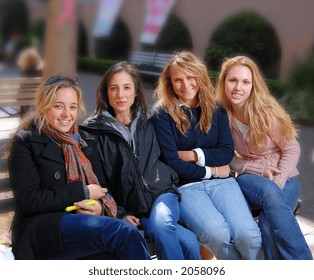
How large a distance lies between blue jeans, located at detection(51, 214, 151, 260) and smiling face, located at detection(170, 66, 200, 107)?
35.4 inches

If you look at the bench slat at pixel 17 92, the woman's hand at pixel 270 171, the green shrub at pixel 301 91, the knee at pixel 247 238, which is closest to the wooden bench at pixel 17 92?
the bench slat at pixel 17 92

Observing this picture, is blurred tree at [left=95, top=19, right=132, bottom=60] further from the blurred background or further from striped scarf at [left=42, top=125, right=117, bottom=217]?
striped scarf at [left=42, top=125, right=117, bottom=217]

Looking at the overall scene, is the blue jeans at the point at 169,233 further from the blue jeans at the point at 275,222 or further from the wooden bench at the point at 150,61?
the wooden bench at the point at 150,61

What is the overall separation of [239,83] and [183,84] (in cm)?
33

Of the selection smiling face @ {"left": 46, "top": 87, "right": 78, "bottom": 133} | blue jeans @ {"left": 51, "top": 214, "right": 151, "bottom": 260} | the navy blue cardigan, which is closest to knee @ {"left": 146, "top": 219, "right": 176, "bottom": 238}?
blue jeans @ {"left": 51, "top": 214, "right": 151, "bottom": 260}

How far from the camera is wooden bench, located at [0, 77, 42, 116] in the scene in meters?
3.80

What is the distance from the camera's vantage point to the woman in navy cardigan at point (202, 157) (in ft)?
7.93

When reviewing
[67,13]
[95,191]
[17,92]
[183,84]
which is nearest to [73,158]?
[95,191]

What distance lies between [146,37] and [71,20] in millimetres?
1411

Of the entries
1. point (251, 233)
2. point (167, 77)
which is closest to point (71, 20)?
point (167, 77)

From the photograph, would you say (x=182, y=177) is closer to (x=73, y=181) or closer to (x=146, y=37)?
(x=73, y=181)

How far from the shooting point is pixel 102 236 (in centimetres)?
208

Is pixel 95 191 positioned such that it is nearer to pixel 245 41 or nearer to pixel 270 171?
pixel 270 171

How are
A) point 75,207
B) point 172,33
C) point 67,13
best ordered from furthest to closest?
1. point 172,33
2. point 67,13
3. point 75,207
